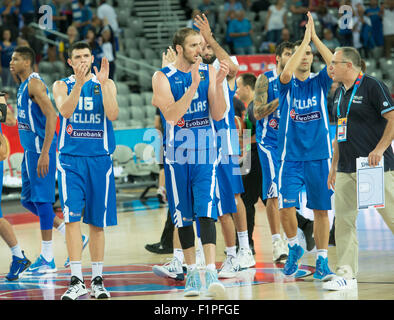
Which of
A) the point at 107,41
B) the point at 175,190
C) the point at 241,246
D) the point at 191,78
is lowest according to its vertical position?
the point at 241,246

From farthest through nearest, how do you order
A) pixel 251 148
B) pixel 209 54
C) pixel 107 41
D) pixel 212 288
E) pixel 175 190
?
pixel 107 41
pixel 251 148
pixel 209 54
pixel 175 190
pixel 212 288

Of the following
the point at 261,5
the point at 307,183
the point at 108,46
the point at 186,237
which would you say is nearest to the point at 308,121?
the point at 307,183

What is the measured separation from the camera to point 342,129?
666cm

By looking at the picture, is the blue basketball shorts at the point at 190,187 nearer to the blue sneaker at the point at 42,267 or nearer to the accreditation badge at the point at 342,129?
the accreditation badge at the point at 342,129

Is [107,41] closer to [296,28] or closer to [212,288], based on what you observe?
[296,28]

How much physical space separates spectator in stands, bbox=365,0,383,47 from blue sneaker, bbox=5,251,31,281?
49.4ft

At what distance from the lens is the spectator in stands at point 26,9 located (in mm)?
18703

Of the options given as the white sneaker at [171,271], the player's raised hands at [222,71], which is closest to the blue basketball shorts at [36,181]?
the white sneaker at [171,271]

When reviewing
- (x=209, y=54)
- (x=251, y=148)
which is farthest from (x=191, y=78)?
(x=251, y=148)

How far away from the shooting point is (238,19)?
20453 mm

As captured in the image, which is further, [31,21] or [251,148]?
[31,21]

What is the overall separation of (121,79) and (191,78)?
14.4 metres

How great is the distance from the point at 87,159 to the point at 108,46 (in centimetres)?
1200
